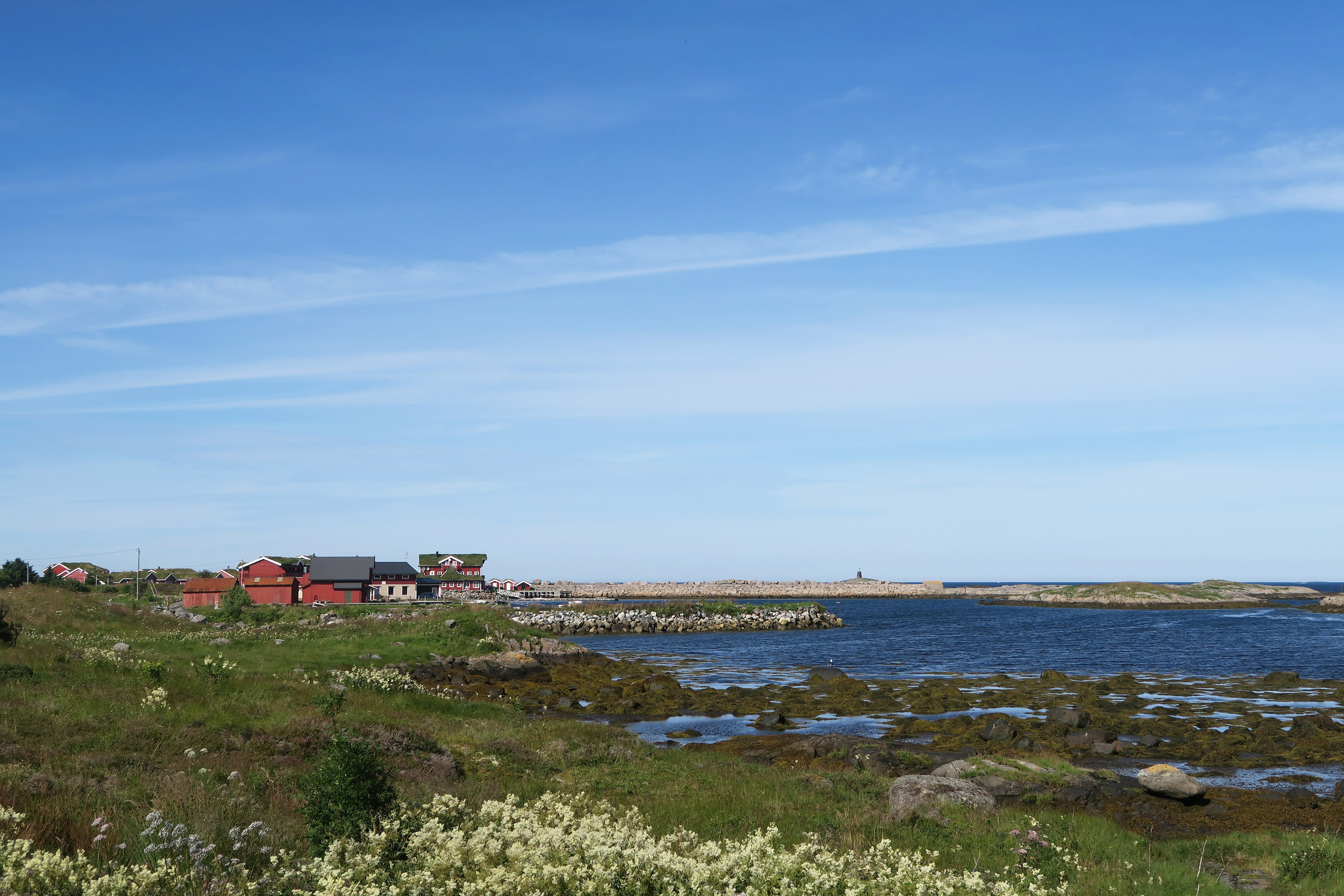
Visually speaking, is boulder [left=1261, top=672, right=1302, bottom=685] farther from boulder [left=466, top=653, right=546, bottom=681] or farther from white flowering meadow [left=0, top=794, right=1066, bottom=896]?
white flowering meadow [left=0, top=794, right=1066, bottom=896]

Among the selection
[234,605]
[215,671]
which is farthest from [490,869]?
[234,605]

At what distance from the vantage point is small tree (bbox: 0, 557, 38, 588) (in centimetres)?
8350

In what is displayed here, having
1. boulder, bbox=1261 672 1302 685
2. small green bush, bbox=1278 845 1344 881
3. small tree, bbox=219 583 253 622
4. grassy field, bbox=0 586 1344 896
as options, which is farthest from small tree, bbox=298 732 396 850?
small tree, bbox=219 583 253 622

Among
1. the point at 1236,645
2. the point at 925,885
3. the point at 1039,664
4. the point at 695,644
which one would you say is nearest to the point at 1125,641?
the point at 1236,645

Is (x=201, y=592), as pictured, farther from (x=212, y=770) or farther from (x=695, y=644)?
(x=212, y=770)

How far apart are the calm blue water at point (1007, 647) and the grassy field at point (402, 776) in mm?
26650

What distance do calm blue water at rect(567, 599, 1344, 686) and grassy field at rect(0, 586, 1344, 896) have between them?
87.4 ft

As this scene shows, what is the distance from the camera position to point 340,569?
117m

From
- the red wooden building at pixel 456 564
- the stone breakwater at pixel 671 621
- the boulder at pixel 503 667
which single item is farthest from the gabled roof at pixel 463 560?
the boulder at pixel 503 667

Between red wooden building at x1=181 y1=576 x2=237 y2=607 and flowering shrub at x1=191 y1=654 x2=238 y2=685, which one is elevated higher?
flowering shrub at x1=191 y1=654 x2=238 y2=685

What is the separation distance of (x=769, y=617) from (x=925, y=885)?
100 metres

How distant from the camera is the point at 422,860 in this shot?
9078 millimetres

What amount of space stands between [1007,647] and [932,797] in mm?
62645

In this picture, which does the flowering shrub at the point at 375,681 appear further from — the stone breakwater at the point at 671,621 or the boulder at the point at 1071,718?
the stone breakwater at the point at 671,621
